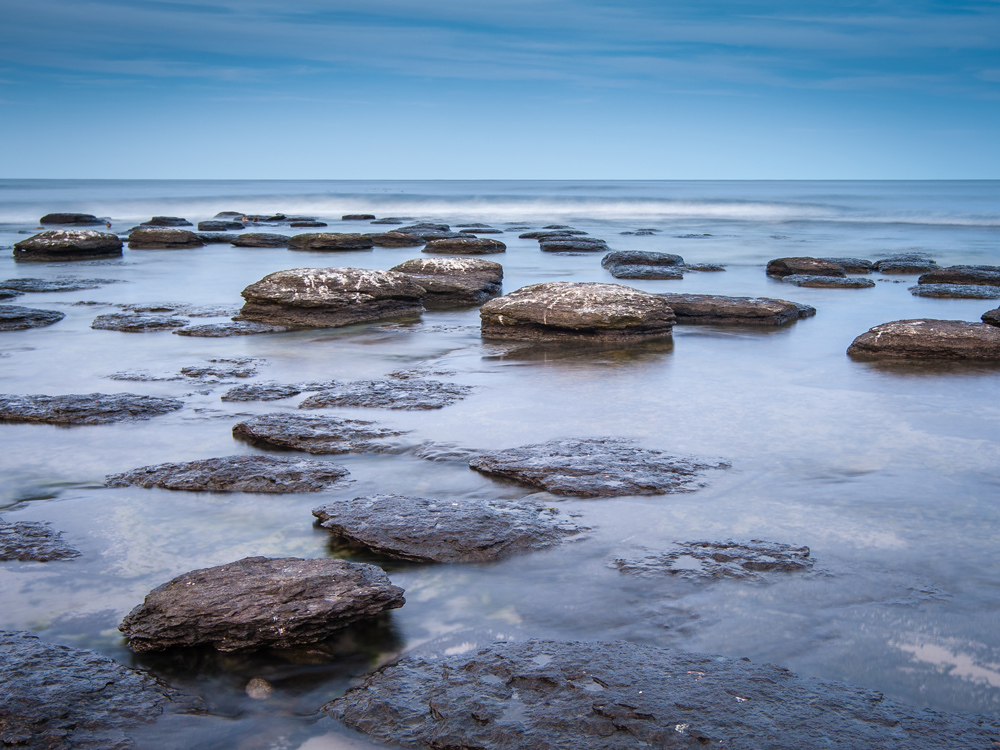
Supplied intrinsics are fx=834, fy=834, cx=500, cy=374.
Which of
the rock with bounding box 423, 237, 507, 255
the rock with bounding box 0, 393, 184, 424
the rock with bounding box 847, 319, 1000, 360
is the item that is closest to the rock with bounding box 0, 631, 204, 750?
the rock with bounding box 0, 393, 184, 424

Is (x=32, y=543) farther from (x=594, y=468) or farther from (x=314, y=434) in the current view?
(x=594, y=468)

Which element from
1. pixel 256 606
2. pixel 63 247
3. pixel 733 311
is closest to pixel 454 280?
pixel 733 311

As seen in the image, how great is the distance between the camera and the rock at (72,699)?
229 centimetres

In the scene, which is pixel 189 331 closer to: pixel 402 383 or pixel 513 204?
pixel 402 383

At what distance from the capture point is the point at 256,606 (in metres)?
2.88

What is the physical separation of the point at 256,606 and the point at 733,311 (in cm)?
844

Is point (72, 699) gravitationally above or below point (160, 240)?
below

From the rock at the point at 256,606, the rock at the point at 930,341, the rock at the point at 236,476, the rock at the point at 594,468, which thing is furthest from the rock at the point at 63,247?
the rock at the point at 256,606

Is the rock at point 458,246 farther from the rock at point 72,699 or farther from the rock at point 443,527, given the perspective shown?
the rock at point 72,699

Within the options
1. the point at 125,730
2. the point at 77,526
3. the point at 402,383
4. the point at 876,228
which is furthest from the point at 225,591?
the point at 876,228

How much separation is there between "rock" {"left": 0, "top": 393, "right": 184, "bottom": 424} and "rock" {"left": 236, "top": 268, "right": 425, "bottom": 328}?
3.84 meters

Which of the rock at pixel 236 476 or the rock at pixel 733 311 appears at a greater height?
the rock at pixel 733 311

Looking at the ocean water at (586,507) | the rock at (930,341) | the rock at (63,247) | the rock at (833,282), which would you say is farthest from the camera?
the rock at (63,247)

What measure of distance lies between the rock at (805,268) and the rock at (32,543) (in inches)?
583
